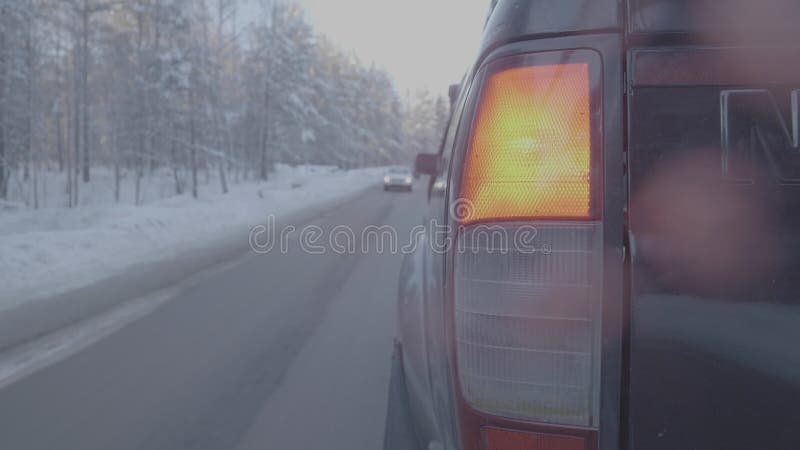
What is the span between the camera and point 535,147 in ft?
4.35

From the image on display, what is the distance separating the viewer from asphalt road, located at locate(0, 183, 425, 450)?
3252 millimetres

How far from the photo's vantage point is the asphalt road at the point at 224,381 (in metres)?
3.25

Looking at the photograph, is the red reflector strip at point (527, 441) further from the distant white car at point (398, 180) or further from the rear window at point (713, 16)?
the distant white car at point (398, 180)

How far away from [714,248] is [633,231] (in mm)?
162

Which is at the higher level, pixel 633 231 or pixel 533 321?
pixel 633 231

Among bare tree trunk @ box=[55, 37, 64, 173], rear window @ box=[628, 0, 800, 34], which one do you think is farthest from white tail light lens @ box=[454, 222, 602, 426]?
bare tree trunk @ box=[55, 37, 64, 173]

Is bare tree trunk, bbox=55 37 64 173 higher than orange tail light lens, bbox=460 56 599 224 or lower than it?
higher

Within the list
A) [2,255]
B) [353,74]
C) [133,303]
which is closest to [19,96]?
[2,255]

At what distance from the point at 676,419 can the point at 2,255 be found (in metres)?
8.61

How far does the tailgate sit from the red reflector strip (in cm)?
13

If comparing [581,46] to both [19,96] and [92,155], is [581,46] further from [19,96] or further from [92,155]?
[92,155]

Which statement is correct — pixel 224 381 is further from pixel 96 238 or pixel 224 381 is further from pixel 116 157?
pixel 116 157

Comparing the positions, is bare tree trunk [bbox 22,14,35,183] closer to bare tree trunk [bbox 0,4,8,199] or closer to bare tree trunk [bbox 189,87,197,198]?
bare tree trunk [bbox 0,4,8,199]

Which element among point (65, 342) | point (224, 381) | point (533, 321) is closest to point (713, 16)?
point (533, 321)
